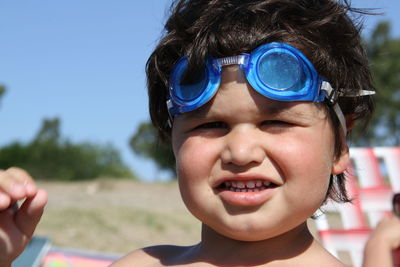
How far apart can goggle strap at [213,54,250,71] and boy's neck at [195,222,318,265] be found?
691 millimetres

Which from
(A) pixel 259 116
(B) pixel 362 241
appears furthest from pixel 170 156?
(B) pixel 362 241

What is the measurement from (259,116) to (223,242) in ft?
1.84

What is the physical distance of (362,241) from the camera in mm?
4824

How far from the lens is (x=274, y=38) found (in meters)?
2.11

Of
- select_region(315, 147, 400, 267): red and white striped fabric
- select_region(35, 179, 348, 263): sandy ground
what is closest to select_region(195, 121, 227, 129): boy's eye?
select_region(315, 147, 400, 267): red and white striped fabric

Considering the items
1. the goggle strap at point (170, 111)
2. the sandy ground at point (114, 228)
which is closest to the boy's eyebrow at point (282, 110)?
the goggle strap at point (170, 111)

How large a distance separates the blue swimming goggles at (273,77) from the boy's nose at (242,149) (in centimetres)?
17

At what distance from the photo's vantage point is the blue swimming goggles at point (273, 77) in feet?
6.63

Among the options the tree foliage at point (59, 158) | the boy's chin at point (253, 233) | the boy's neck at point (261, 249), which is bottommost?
the tree foliage at point (59, 158)

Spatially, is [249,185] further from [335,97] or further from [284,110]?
[335,97]

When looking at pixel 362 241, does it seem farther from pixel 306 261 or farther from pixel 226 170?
pixel 226 170

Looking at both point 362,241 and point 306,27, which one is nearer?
point 306,27

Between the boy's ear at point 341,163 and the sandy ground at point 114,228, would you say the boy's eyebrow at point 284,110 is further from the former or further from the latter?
the sandy ground at point 114,228

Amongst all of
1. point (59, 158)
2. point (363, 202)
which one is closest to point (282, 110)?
point (363, 202)
